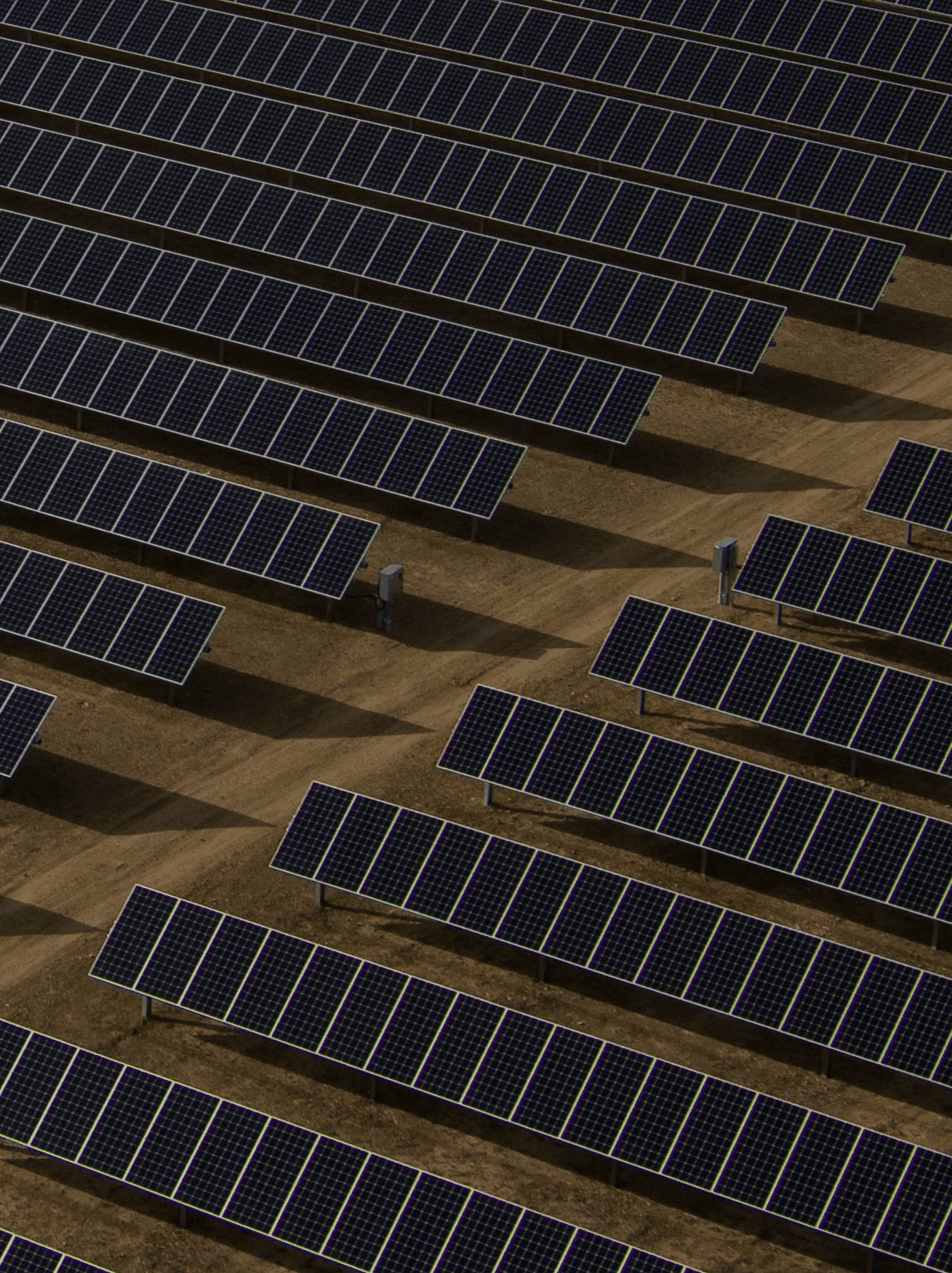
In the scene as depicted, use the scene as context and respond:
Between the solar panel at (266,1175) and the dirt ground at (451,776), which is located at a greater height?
the solar panel at (266,1175)

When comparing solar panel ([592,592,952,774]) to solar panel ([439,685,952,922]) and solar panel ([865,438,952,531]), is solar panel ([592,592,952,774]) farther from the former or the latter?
solar panel ([865,438,952,531])

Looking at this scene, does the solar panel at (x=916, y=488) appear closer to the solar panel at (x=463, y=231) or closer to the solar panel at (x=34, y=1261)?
the solar panel at (x=463, y=231)

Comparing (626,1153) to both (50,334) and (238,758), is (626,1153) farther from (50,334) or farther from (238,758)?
(50,334)

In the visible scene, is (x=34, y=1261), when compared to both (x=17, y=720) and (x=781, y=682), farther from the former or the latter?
(x=781, y=682)

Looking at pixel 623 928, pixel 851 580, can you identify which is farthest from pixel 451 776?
pixel 851 580

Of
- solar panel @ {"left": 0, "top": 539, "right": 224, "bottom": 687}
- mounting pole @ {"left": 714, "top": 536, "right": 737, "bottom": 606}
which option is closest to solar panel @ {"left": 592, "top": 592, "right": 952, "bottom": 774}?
mounting pole @ {"left": 714, "top": 536, "right": 737, "bottom": 606}

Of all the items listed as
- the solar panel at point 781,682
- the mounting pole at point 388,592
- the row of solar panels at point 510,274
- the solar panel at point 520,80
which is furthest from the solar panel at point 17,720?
the solar panel at point 520,80

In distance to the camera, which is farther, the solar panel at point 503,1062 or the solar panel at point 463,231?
the solar panel at point 463,231
